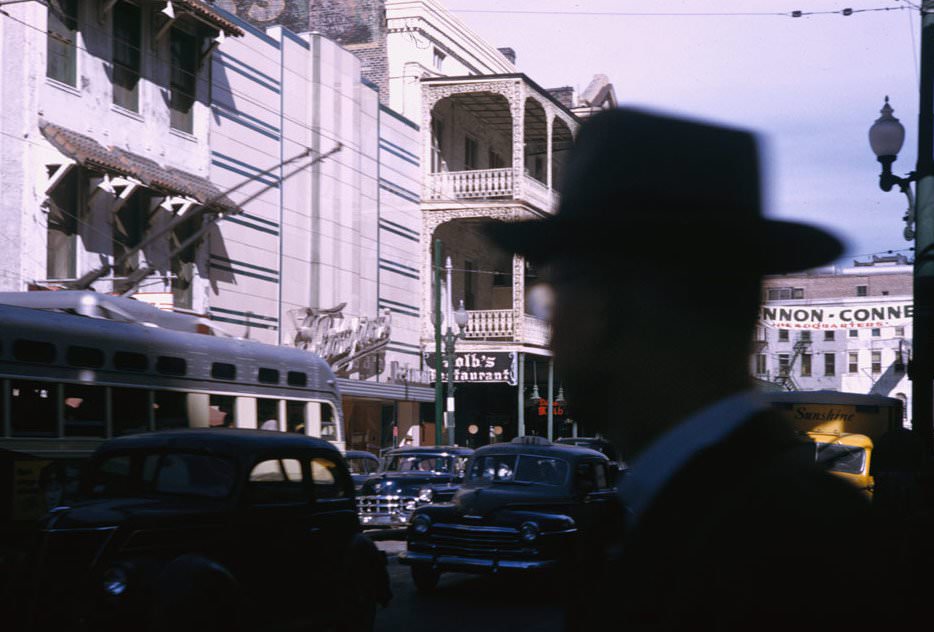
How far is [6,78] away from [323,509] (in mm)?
13390

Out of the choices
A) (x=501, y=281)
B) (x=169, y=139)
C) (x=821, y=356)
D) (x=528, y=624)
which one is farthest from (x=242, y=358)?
(x=821, y=356)

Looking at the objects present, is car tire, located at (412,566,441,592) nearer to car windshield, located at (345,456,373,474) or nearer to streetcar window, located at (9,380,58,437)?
streetcar window, located at (9,380,58,437)

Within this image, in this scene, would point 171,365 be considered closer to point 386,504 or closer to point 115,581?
point 386,504

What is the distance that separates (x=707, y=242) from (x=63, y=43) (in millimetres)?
21516

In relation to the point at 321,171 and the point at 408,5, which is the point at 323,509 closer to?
the point at 321,171

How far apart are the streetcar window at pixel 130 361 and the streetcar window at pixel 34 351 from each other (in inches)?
45.7

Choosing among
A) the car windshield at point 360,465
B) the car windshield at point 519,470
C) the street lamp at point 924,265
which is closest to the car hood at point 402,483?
the car windshield at point 360,465

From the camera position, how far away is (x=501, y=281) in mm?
43312

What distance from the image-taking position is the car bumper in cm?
1309

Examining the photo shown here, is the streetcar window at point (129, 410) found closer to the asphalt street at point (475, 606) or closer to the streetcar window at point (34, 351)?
the streetcar window at point (34, 351)

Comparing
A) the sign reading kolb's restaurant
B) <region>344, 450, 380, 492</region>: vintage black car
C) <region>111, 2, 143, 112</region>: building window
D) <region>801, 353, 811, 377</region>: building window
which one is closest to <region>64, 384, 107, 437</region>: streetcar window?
<region>344, 450, 380, 492</region>: vintage black car

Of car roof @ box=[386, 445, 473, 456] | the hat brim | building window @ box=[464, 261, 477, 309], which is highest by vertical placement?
building window @ box=[464, 261, 477, 309]

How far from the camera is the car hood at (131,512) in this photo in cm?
847

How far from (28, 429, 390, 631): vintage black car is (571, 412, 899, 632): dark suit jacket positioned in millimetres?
7177
